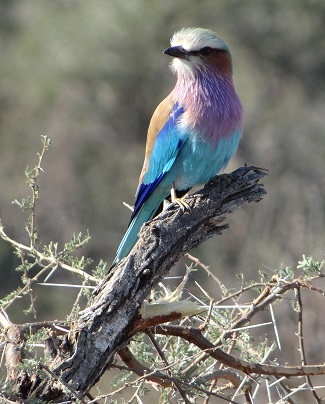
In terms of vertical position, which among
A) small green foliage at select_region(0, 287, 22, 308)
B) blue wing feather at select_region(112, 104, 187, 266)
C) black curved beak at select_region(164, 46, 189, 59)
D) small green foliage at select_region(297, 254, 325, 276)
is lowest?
small green foliage at select_region(0, 287, 22, 308)

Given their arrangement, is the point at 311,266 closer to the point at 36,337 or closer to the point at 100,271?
the point at 100,271

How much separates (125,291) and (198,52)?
5.40 feet

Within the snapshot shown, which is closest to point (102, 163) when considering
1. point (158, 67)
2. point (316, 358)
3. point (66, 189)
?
point (66, 189)

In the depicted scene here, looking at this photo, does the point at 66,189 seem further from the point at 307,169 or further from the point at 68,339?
the point at 68,339

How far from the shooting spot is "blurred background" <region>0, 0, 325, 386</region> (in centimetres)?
1173

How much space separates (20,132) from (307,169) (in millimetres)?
4034

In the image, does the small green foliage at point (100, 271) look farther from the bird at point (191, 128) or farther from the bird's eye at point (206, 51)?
the bird's eye at point (206, 51)

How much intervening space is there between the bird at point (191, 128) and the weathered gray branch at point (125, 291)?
620 millimetres

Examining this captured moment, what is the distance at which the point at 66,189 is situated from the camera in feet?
38.4

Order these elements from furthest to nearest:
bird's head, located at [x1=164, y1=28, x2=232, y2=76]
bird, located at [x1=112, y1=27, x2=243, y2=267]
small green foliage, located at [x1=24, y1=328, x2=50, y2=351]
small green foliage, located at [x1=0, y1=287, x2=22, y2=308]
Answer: bird's head, located at [x1=164, y1=28, x2=232, y2=76], bird, located at [x1=112, y1=27, x2=243, y2=267], small green foliage, located at [x1=0, y1=287, x2=22, y2=308], small green foliage, located at [x1=24, y1=328, x2=50, y2=351]

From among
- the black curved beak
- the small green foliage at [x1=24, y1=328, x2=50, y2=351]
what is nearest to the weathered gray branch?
the small green foliage at [x1=24, y1=328, x2=50, y2=351]

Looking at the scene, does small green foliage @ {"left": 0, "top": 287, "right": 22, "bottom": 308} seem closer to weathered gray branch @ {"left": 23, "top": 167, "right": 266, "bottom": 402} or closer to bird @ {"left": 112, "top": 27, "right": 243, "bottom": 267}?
weathered gray branch @ {"left": 23, "top": 167, "right": 266, "bottom": 402}

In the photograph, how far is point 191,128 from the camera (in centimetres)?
397

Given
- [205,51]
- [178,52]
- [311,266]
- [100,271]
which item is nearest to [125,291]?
[100,271]
